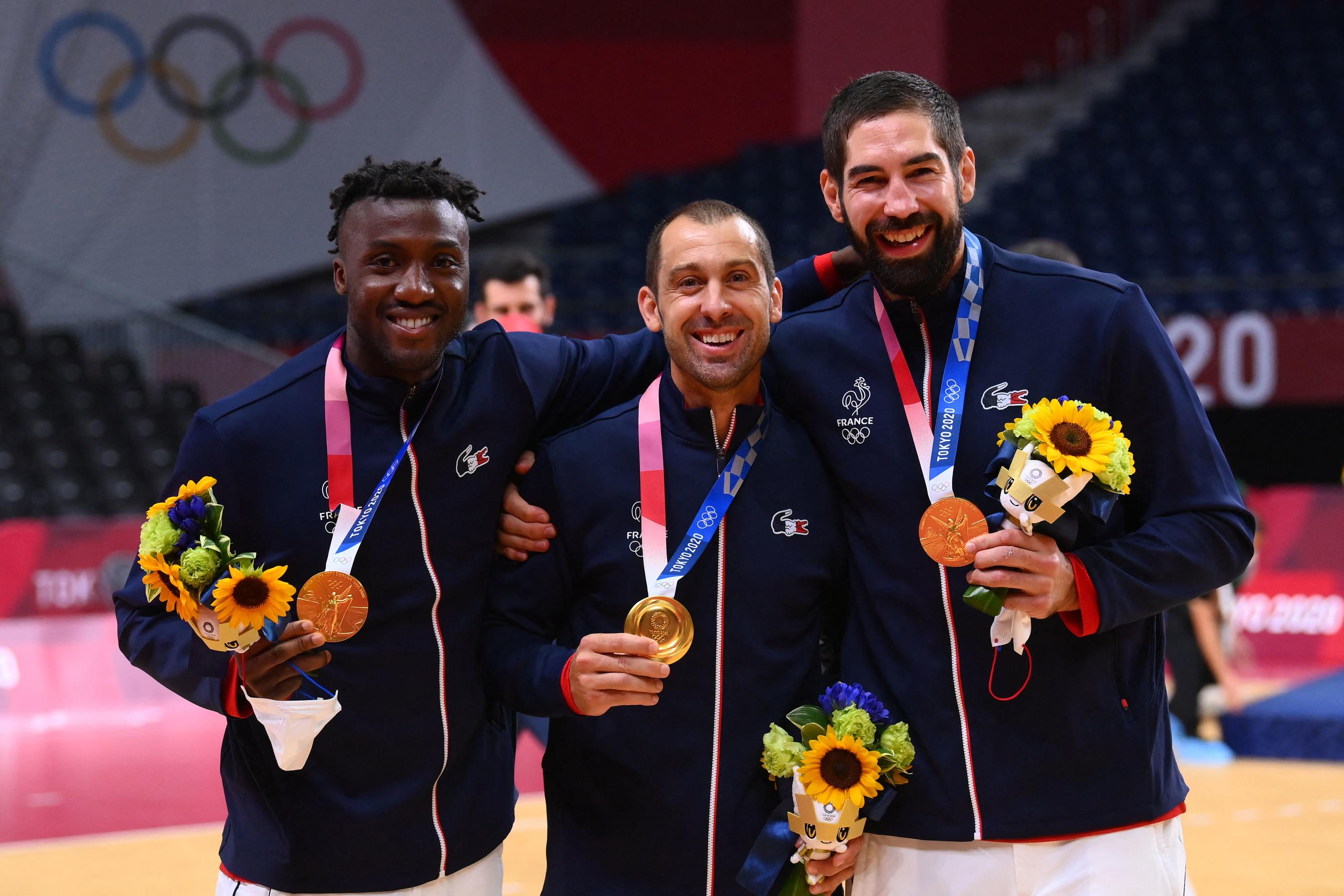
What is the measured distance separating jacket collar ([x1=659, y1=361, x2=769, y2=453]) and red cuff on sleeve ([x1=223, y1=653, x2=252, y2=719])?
3.04 feet

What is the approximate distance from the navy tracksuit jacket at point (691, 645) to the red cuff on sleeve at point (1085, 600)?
503 millimetres

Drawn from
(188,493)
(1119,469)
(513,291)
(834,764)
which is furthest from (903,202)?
(513,291)

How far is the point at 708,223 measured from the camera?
271cm

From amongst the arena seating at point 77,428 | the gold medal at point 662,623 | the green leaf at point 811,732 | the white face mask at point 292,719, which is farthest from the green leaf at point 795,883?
the arena seating at point 77,428

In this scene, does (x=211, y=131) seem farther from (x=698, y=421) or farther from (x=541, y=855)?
(x=698, y=421)

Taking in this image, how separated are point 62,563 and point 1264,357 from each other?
32.5 feet

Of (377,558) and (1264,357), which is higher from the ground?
(1264,357)

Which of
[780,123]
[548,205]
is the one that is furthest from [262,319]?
[780,123]

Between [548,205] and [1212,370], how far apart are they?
28.6ft

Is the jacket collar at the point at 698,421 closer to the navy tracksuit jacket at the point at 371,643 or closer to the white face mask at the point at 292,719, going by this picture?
the navy tracksuit jacket at the point at 371,643

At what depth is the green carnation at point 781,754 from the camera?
98.1 inches

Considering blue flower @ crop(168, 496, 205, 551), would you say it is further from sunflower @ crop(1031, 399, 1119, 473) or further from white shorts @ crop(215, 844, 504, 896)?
sunflower @ crop(1031, 399, 1119, 473)

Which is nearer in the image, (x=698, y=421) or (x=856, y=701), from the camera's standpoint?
(x=856, y=701)

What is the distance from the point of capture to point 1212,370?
12.4 m
